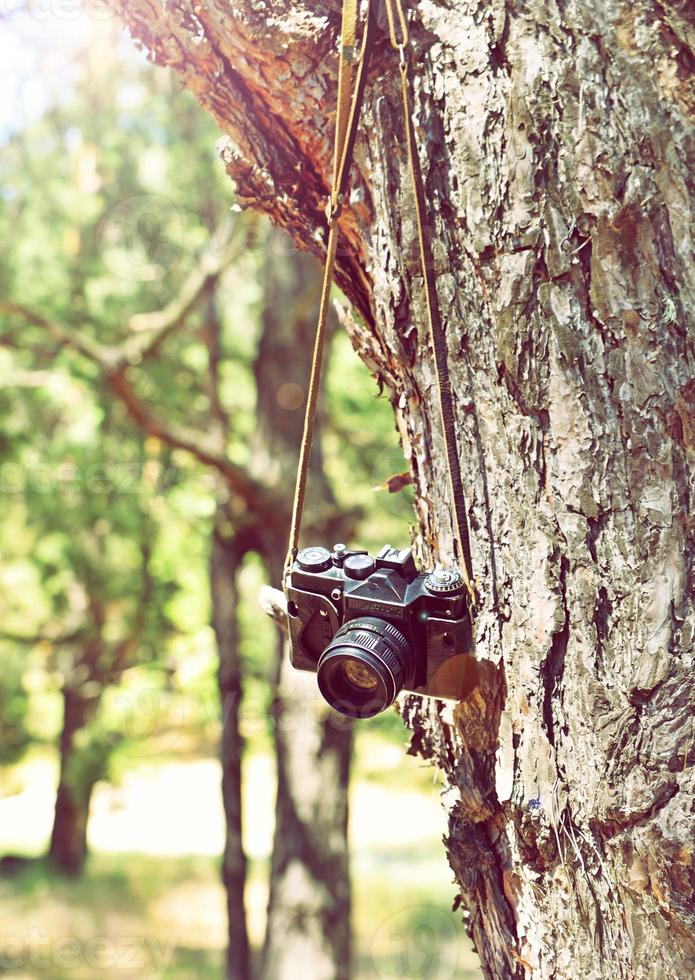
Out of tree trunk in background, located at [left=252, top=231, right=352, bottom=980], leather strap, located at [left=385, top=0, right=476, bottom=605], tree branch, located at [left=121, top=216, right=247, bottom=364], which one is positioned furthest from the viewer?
tree branch, located at [left=121, top=216, right=247, bottom=364]

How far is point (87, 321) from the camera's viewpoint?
6.52 metres

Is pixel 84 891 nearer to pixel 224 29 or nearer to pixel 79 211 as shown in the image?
pixel 79 211

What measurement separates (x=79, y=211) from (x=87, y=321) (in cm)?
123

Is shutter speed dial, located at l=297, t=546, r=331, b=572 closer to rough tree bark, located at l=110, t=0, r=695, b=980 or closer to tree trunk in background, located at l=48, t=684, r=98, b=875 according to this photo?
rough tree bark, located at l=110, t=0, r=695, b=980

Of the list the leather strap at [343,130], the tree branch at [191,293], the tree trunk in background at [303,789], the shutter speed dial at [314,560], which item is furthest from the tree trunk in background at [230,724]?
the leather strap at [343,130]

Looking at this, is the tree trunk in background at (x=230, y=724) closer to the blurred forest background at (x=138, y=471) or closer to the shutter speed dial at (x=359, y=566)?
the blurred forest background at (x=138, y=471)

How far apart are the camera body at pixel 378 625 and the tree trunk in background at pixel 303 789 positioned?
11.4 feet

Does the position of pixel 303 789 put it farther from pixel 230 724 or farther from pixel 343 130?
pixel 343 130

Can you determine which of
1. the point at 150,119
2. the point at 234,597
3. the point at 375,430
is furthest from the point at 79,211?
the point at 234,597

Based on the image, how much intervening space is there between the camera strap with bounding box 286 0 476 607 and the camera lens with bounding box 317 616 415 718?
0.12 meters

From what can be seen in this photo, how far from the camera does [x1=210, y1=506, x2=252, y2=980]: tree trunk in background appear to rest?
17.3 feet

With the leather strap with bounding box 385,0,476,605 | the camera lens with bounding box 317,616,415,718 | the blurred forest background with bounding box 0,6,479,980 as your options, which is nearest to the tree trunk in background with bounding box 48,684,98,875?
the blurred forest background with bounding box 0,6,479,980

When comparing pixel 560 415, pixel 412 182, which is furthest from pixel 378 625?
pixel 412 182

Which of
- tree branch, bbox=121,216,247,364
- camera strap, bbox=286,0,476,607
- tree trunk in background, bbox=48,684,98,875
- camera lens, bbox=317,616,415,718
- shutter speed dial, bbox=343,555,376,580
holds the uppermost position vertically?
tree branch, bbox=121,216,247,364
